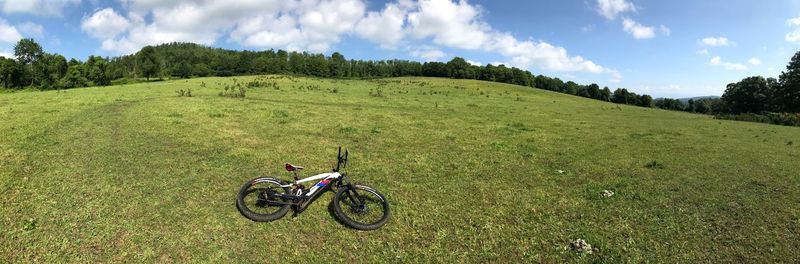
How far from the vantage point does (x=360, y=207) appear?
9891 millimetres

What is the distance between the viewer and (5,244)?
754cm

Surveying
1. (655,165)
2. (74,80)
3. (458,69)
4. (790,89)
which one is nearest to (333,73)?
(458,69)

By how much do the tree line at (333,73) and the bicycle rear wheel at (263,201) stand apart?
7769 centimetres

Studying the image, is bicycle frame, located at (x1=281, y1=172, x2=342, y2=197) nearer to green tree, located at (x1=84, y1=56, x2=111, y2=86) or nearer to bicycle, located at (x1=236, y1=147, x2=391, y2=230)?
bicycle, located at (x1=236, y1=147, x2=391, y2=230)

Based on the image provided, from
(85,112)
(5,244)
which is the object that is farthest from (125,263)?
(85,112)

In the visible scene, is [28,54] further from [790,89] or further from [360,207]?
[790,89]

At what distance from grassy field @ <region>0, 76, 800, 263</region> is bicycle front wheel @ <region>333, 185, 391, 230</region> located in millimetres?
355

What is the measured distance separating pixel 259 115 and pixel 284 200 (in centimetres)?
1772

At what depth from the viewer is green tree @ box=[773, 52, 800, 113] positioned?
65688mm

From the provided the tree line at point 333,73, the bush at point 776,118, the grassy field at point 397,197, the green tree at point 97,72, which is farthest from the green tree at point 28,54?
the bush at point 776,118

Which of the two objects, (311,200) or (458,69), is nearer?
(311,200)

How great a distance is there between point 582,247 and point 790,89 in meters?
83.9

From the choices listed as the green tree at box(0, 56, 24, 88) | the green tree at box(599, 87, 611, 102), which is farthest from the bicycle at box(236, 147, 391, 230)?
the green tree at box(0, 56, 24, 88)

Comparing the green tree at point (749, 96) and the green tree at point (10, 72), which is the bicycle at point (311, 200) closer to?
the green tree at point (749, 96)
